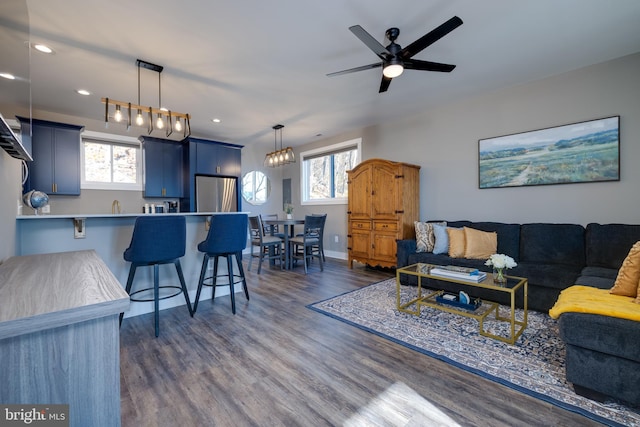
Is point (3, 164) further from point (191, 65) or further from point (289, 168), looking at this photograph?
point (289, 168)

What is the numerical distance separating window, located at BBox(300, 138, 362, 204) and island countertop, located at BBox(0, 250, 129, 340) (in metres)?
4.73

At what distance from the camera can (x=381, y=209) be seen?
4.39m

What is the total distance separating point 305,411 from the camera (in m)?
1.50

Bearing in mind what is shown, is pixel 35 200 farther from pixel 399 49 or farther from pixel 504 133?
pixel 504 133

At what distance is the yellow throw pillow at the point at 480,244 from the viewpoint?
330 centimetres

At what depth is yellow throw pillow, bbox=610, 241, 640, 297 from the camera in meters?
1.85

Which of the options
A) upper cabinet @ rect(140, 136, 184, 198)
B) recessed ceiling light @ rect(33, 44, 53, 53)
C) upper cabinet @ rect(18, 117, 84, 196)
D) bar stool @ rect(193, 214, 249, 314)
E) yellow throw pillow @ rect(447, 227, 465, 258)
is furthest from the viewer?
upper cabinet @ rect(140, 136, 184, 198)

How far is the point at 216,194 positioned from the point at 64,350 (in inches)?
202

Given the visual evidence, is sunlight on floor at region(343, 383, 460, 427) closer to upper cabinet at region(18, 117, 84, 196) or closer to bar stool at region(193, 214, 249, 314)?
bar stool at region(193, 214, 249, 314)

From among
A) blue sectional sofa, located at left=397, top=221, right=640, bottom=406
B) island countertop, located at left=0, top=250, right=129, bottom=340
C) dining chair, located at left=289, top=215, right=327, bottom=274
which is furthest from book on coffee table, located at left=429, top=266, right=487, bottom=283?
island countertop, located at left=0, top=250, right=129, bottom=340

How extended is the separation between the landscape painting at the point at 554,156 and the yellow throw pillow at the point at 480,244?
79 centimetres

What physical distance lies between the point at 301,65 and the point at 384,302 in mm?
2770

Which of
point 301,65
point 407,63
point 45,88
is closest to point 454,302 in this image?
point 407,63
